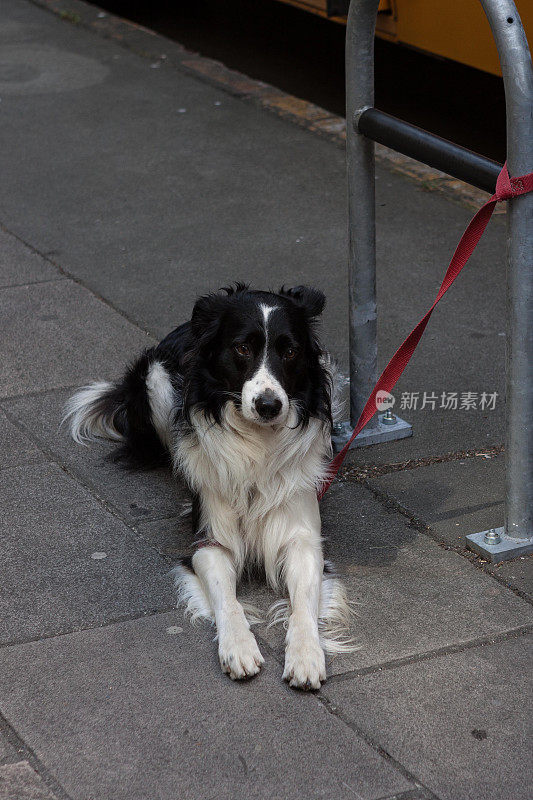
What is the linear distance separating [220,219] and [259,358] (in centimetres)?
367

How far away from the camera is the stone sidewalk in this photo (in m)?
3.03

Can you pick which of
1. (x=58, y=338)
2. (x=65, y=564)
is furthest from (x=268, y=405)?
(x=58, y=338)

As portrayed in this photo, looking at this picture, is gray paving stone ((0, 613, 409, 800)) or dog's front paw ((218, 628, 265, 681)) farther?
dog's front paw ((218, 628, 265, 681))

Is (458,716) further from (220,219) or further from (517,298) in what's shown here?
(220,219)

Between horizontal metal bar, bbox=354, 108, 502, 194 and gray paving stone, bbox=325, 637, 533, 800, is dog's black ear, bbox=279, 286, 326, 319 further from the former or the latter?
gray paving stone, bbox=325, 637, 533, 800

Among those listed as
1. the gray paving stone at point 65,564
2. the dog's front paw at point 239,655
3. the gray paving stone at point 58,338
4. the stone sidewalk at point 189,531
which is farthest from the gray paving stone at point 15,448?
the dog's front paw at point 239,655

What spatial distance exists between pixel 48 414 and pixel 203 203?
9.37 feet

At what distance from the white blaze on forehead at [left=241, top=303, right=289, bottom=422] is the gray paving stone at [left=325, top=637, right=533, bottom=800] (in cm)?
89

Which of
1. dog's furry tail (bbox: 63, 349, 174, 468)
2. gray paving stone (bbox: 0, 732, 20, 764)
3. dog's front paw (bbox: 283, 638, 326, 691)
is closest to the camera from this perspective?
gray paving stone (bbox: 0, 732, 20, 764)

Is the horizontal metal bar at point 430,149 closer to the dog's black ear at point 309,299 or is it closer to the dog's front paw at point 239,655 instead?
the dog's black ear at point 309,299

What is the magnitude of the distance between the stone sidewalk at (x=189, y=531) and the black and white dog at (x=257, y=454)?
0.12 m

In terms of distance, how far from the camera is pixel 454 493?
438 cm

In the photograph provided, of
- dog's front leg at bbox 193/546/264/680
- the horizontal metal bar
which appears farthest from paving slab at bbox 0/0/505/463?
the horizontal metal bar

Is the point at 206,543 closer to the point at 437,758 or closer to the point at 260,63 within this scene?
the point at 437,758
